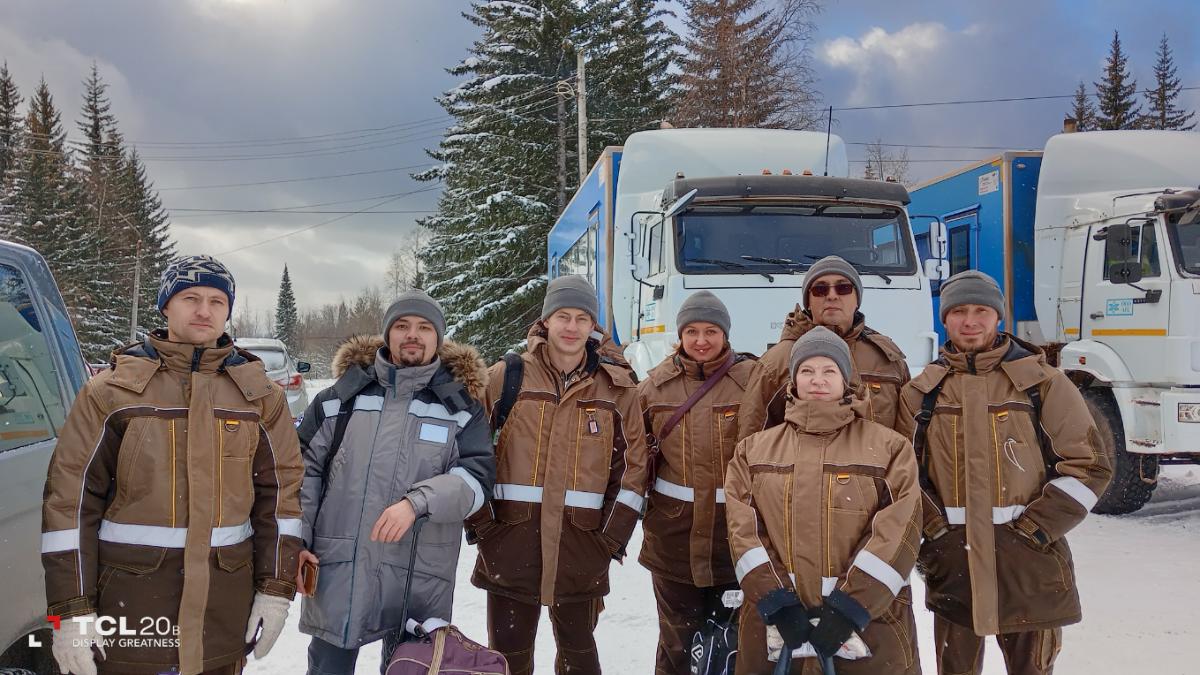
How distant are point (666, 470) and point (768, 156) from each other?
499cm

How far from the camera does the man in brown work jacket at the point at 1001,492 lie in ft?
9.16

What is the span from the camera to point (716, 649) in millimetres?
3104

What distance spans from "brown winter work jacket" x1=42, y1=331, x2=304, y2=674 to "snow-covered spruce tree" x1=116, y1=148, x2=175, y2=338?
1593 inches

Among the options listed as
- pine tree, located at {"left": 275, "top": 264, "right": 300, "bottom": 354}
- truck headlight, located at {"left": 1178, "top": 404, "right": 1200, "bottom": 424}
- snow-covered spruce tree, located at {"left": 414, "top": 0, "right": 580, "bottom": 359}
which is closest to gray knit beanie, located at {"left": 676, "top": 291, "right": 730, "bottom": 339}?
truck headlight, located at {"left": 1178, "top": 404, "right": 1200, "bottom": 424}

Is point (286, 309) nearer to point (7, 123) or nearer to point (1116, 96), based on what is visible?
point (7, 123)

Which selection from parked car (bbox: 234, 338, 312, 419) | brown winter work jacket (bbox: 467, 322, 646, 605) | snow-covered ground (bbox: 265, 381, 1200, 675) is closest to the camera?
brown winter work jacket (bbox: 467, 322, 646, 605)

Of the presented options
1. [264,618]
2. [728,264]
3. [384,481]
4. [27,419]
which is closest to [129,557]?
[264,618]

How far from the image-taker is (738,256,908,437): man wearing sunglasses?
316 cm

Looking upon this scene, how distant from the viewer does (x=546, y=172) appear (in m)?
21.2

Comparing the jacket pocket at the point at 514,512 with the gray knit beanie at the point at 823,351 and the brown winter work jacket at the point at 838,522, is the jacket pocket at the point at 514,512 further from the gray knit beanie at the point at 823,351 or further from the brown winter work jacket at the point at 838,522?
the gray knit beanie at the point at 823,351

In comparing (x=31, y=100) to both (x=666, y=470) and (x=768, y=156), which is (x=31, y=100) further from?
(x=666, y=470)

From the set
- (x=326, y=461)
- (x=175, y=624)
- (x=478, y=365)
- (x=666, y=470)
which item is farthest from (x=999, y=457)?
(x=175, y=624)

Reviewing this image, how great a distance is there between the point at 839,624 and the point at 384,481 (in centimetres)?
164

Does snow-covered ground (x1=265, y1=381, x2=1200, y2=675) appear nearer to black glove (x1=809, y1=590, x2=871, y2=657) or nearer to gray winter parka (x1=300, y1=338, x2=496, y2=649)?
gray winter parka (x1=300, y1=338, x2=496, y2=649)
